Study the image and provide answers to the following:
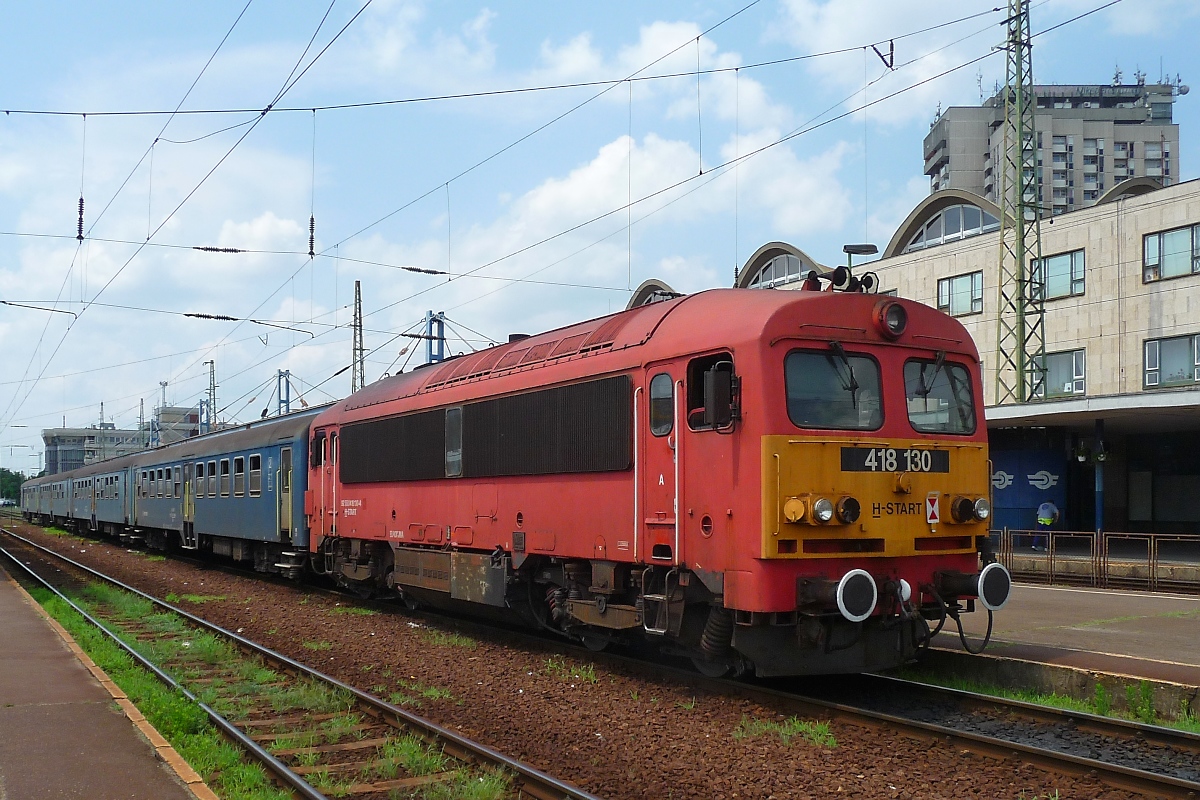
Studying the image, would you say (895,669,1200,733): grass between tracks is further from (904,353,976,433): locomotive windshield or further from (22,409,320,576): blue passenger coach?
(22,409,320,576): blue passenger coach

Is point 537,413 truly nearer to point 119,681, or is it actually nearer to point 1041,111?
point 119,681

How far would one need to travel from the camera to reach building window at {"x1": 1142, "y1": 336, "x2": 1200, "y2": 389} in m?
32.1

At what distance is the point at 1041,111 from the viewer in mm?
103250

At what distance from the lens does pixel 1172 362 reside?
32719mm

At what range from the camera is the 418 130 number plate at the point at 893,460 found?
928 centimetres

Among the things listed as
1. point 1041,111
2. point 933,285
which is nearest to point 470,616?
point 933,285

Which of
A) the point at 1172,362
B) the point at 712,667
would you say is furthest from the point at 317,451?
the point at 1172,362

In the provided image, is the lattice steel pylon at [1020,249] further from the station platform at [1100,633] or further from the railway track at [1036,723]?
the railway track at [1036,723]

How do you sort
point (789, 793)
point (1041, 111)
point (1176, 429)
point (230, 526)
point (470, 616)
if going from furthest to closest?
point (1041, 111), point (1176, 429), point (230, 526), point (470, 616), point (789, 793)

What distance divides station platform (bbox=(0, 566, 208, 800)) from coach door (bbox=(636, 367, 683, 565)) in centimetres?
447

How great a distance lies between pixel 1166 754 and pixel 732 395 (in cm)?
421

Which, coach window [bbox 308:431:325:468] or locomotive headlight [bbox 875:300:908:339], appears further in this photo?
coach window [bbox 308:431:325:468]

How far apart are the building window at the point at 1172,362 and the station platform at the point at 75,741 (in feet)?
102

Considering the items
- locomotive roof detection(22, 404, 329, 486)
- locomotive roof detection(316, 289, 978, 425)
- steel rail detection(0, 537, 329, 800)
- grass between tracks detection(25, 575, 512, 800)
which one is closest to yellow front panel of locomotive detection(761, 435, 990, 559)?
locomotive roof detection(316, 289, 978, 425)
